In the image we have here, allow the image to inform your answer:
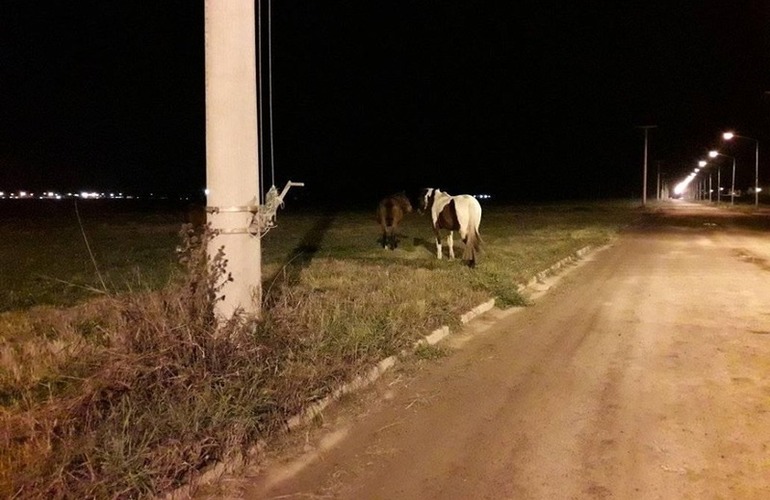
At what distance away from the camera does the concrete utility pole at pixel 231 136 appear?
689 cm

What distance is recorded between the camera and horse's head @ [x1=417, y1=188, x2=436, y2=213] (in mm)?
17688

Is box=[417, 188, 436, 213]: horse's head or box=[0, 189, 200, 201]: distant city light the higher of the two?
box=[0, 189, 200, 201]: distant city light

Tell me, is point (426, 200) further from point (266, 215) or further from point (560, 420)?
point (560, 420)

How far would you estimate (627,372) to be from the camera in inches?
305

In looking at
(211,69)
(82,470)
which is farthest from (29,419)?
(211,69)

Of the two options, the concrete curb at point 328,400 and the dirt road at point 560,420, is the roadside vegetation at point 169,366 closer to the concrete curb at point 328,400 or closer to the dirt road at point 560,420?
the concrete curb at point 328,400

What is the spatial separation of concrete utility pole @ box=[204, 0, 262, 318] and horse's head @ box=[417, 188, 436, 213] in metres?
10.9

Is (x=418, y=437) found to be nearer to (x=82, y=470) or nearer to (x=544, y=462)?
(x=544, y=462)

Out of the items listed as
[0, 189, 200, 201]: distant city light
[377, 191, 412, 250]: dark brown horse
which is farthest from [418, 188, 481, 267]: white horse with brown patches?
[0, 189, 200, 201]: distant city light

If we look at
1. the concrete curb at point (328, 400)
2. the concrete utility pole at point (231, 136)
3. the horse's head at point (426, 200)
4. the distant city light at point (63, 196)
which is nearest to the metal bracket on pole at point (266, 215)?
the concrete utility pole at point (231, 136)

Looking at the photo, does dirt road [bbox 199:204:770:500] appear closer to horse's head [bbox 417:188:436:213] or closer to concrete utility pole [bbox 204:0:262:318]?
concrete utility pole [bbox 204:0:262:318]

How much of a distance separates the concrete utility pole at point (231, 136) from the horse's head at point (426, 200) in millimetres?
10881

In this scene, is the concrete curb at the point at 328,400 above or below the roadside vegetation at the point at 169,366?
below

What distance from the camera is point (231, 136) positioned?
695cm
